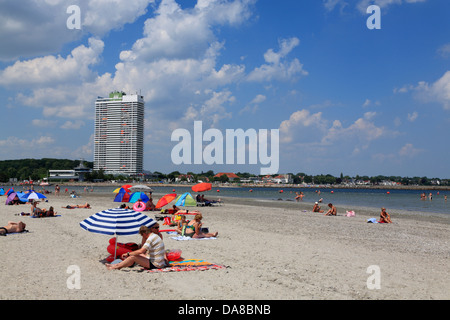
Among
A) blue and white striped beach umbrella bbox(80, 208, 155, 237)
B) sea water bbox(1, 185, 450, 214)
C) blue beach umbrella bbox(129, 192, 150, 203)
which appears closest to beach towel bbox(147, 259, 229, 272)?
blue and white striped beach umbrella bbox(80, 208, 155, 237)

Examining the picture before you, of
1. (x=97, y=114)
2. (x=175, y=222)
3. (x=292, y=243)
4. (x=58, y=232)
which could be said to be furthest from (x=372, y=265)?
(x=97, y=114)

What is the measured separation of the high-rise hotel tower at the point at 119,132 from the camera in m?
168

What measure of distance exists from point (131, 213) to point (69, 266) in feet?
5.64

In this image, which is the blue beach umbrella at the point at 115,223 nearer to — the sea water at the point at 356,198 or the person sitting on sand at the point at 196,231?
the person sitting on sand at the point at 196,231

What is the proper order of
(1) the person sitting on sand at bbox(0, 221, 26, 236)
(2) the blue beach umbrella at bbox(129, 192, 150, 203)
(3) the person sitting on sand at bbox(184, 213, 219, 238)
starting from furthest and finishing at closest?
(2) the blue beach umbrella at bbox(129, 192, 150, 203), (3) the person sitting on sand at bbox(184, 213, 219, 238), (1) the person sitting on sand at bbox(0, 221, 26, 236)

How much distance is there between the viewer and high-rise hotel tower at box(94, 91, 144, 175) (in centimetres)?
16838

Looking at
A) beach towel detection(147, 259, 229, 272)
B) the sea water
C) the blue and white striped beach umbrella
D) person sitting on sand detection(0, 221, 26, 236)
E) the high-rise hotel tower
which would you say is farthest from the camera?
the high-rise hotel tower

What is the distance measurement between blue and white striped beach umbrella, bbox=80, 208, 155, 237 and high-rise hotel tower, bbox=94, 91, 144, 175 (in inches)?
6547

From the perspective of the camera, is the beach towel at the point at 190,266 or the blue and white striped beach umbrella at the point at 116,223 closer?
the beach towel at the point at 190,266

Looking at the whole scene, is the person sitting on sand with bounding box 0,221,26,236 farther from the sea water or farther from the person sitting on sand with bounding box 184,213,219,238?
the sea water

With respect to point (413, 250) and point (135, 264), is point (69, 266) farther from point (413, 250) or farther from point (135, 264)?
point (413, 250)

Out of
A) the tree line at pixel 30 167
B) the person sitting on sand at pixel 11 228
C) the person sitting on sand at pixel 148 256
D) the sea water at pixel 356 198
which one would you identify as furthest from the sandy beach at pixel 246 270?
the tree line at pixel 30 167

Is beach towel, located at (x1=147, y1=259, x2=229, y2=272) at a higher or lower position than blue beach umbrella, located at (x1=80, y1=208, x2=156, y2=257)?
lower

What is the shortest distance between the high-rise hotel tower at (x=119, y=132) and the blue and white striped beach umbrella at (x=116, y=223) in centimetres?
16629
